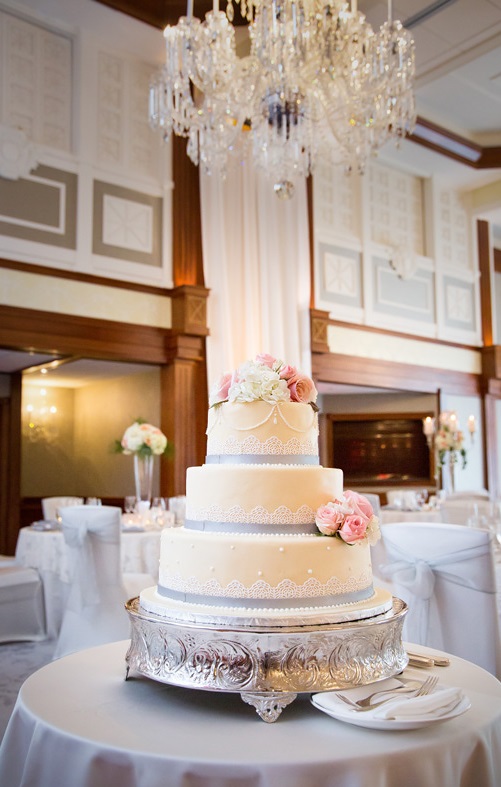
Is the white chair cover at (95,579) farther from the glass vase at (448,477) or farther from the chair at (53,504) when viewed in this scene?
the glass vase at (448,477)

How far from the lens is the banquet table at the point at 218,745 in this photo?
126cm

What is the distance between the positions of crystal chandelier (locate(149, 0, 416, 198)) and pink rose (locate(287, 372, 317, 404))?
12.0 ft

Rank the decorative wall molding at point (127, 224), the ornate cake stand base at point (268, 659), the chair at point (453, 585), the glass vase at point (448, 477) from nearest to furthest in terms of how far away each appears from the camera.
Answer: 1. the ornate cake stand base at point (268, 659)
2. the chair at point (453, 585)
3. the decorative wall molding at point (127, 224)
4. the glass vase at point (448, 477)

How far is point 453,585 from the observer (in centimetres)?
262

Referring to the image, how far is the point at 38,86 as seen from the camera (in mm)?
6852

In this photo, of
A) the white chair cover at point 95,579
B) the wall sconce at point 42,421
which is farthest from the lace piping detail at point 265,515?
the wall sconce at point 42,421

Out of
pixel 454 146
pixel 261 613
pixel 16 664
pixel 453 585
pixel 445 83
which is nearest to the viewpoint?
pixel 261 613

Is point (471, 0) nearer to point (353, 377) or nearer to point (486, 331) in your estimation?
point (353, 377)

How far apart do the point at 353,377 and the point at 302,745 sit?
8292 mm

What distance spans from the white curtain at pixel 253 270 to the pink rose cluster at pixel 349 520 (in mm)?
5927

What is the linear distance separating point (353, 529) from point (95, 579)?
279 centimetres

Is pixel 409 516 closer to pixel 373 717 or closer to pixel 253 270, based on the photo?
pixel 253 270

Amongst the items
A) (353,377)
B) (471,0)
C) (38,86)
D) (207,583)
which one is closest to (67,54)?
(38,86)

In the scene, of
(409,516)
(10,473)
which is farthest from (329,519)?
(10,473)
